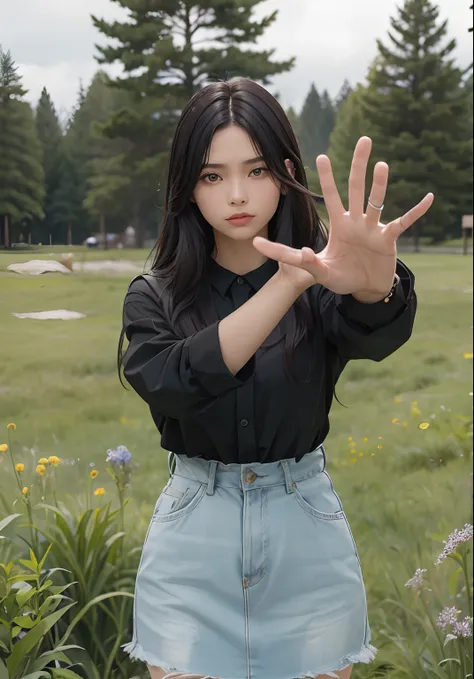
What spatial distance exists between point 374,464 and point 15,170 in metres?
1.53

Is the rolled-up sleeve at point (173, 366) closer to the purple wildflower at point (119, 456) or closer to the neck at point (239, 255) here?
the neck at point (239, 255)

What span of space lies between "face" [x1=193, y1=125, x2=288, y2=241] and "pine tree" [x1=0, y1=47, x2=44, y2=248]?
664 millimetres

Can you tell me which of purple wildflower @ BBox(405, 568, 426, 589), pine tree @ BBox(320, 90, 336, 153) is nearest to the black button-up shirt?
purple wildflower @ BBox(405, 568, 426, 589)

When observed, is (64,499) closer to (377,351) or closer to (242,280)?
(242,280)

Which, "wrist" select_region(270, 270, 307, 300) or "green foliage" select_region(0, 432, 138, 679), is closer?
"wrist" select_region(270, 270, 307, 300)

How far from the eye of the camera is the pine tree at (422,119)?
106 inches

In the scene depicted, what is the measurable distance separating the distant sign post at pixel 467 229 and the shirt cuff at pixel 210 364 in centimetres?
216

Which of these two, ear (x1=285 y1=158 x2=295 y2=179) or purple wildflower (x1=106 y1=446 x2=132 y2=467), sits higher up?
ear (x1=285 y1=158 x2=295 y2=179)

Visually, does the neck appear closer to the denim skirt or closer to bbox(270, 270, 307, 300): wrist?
bbox(270, 270, 307, 300): wrist

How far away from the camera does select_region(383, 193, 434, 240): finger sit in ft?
3.37

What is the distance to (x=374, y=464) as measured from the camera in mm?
A: 2639

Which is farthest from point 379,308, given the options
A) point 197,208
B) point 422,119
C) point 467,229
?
point 467,229

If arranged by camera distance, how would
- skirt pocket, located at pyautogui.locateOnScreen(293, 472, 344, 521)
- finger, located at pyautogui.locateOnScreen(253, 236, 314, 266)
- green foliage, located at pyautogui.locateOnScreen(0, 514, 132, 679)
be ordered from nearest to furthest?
finger, located at pyautogui.locateOnScreen(253, 236, 314, 266) < skirt pocket, located at pyautogui.locateOnScreen(293, 472, 344, 521) < green foliage, located at pyautogui.locateOnScreen(0, 514, 132, 679)

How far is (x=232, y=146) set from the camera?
3.89 feet
